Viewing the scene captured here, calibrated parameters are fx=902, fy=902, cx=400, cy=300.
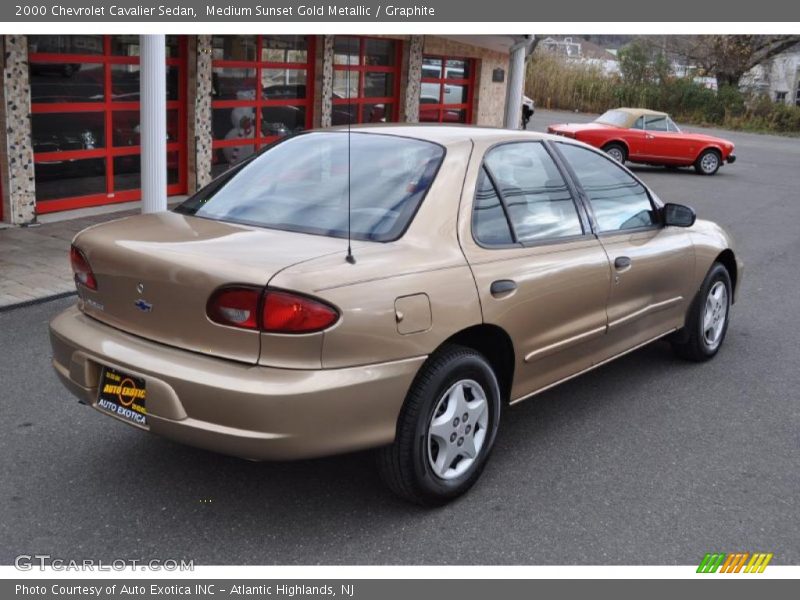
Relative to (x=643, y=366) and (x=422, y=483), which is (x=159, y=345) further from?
(x=643, y=366)

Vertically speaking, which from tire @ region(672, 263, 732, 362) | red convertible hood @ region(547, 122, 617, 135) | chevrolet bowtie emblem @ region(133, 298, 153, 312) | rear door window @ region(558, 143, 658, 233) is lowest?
tire @ region(672, 263, 732, 362)

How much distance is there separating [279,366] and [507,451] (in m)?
1.64

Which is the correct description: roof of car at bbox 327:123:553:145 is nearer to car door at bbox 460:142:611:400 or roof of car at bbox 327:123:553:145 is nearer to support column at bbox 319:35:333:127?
car door at bbox 460:142:611:400

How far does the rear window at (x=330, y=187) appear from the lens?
12.5ft

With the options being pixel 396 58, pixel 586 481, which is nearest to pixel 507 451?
pixel 586 481

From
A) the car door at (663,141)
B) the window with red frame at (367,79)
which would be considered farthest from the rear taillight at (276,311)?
the car door at (663,141)

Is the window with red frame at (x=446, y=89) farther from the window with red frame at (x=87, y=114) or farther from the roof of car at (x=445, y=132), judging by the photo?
the roof of car at (x=445, y=132)

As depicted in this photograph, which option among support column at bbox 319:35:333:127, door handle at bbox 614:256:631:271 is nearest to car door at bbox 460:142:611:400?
door handle at bbox 614:256:631:271

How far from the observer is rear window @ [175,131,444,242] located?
382 cm

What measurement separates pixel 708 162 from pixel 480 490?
1851 centimetres

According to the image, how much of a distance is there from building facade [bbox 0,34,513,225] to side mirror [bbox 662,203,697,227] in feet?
15.7

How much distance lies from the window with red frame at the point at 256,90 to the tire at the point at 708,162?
10642 mm

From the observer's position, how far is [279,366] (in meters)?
3.24

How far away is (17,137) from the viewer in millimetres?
9695
